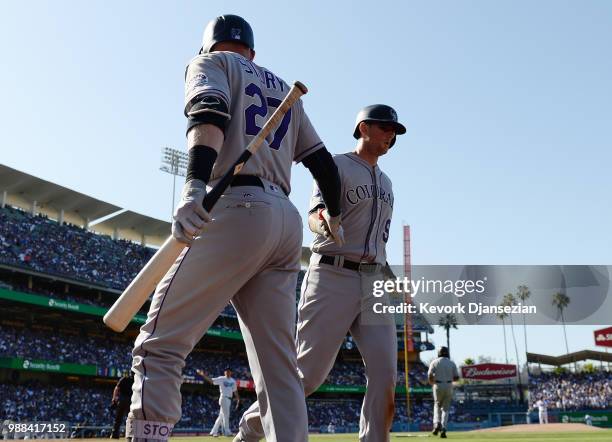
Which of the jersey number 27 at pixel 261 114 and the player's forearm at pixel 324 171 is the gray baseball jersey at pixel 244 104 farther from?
the player's forearm at pixel 324 171

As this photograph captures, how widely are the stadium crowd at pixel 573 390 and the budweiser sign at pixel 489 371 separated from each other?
9380mm

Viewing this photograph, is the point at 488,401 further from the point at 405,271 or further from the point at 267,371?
the point at 267,371

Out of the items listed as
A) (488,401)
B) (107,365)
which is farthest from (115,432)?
(488,401)

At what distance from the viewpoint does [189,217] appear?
8.80ft

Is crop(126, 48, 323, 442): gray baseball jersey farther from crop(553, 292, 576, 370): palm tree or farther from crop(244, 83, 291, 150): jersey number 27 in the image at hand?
crop(553, 292, 576, 370): palm tree

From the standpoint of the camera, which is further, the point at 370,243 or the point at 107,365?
the point at 107,365

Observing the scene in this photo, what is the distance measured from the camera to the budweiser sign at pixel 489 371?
70.5 meters

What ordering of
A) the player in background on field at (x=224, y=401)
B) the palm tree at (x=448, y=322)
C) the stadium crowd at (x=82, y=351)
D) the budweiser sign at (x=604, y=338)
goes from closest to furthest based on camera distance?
the player in background on field at (x=224, y=401), the stadium crowd at (x=82, y=351), the budweiser sign at (x=604, y=338), the palm tree at (x=448, y=322)

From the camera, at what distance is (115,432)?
15.2 m

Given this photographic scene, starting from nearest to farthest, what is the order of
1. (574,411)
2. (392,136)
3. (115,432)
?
(392,136) < (115,432) < (574,411)

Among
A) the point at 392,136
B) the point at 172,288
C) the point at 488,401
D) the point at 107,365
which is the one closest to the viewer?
the point at 172,288

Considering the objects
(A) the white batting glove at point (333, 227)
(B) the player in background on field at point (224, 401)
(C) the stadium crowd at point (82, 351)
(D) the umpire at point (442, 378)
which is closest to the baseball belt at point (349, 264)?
(A) the white batting glove at point (333, 227)

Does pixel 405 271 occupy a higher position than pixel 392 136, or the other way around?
pixel 405 271

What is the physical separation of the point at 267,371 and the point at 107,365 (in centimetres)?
3869
